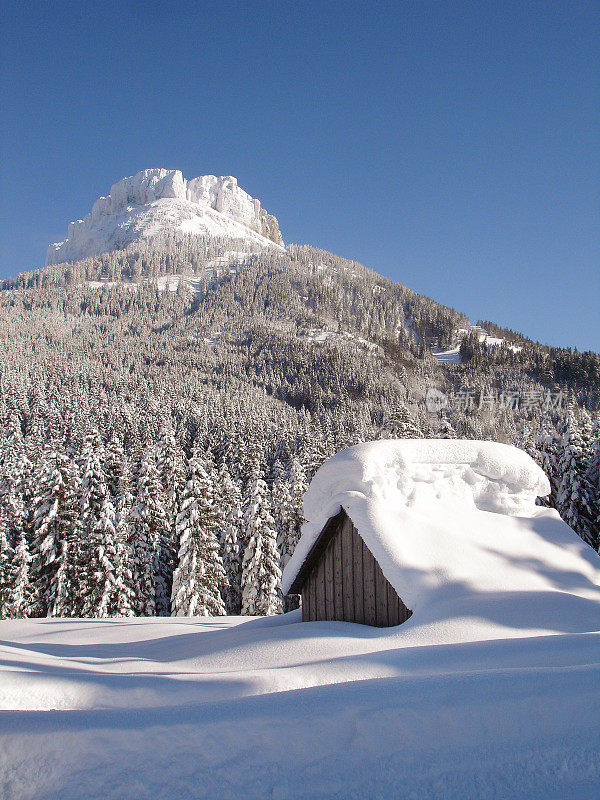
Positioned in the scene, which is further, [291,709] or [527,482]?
[527,482]

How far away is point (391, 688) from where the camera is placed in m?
2.47

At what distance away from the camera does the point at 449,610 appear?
235 inches

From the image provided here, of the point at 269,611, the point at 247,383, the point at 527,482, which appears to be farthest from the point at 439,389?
the point at 527,482

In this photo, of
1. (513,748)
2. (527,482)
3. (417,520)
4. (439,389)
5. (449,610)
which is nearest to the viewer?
(513,748)

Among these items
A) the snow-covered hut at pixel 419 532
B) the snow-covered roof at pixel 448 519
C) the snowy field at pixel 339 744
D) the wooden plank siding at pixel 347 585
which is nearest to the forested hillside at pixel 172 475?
the wooden plank siding at pixel 347 585

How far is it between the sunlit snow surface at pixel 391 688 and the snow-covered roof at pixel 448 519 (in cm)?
3

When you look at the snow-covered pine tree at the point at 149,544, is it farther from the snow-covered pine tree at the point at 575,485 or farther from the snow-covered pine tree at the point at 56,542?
the snow-covered pine tree at the point at 575,485

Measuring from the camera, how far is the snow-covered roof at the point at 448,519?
6711mm

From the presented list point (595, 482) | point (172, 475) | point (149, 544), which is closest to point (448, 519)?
point (149, 544)

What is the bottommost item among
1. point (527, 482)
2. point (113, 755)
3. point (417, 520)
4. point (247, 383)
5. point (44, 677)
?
point (44, 677)

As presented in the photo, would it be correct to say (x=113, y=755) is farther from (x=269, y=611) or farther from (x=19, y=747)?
(x=269, y=611)

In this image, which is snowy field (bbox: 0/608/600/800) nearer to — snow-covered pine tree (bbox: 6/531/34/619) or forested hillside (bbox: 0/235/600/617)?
forested hillside (bbox: 0/235/600/617)

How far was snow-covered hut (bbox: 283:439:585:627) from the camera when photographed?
675 cm

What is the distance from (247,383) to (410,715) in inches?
6217
